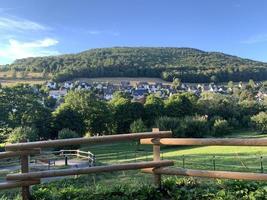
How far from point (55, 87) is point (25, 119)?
288 ft

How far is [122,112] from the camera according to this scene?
282 feet

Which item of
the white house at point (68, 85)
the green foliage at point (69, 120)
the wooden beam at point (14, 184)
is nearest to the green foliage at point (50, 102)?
the green foliage at point (69, 120)

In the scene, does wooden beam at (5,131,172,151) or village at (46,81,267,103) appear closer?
wooden beam at (5,131,172,151)

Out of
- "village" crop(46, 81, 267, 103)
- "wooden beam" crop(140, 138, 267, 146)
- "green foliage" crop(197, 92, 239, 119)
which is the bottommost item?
"green foliage" crop(197, 92, 239, 119)

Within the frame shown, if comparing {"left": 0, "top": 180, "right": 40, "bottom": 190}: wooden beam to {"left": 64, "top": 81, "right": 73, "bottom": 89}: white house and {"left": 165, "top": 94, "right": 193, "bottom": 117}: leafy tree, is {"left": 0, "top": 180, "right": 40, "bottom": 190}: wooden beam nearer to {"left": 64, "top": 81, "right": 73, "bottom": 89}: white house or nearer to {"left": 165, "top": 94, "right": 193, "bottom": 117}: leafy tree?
{"left": 165, "top": 94, "right": 193, "bottom": 117}: leafy tree

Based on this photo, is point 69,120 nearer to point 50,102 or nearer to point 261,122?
point 50,102

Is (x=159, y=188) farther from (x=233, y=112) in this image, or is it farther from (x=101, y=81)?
(x=101, y=81)

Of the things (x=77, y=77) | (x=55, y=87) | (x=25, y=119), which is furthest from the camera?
(x=77, y=77)

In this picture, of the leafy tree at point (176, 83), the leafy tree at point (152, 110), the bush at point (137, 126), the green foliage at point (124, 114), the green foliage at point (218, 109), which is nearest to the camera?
the bush at point (137, 126)

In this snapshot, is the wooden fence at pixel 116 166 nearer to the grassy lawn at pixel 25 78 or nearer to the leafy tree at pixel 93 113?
the leafy tree at pixel 93 113

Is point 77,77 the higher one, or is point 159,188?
point 77,77

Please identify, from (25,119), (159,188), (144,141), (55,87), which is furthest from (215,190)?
(55,87)

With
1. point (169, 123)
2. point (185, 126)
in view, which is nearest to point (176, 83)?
point (169, 123)

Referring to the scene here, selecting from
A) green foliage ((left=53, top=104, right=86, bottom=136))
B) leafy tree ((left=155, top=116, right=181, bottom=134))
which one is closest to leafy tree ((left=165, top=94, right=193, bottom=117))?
leafy tree ((left=155, top=116, right=181, bottom=134))
